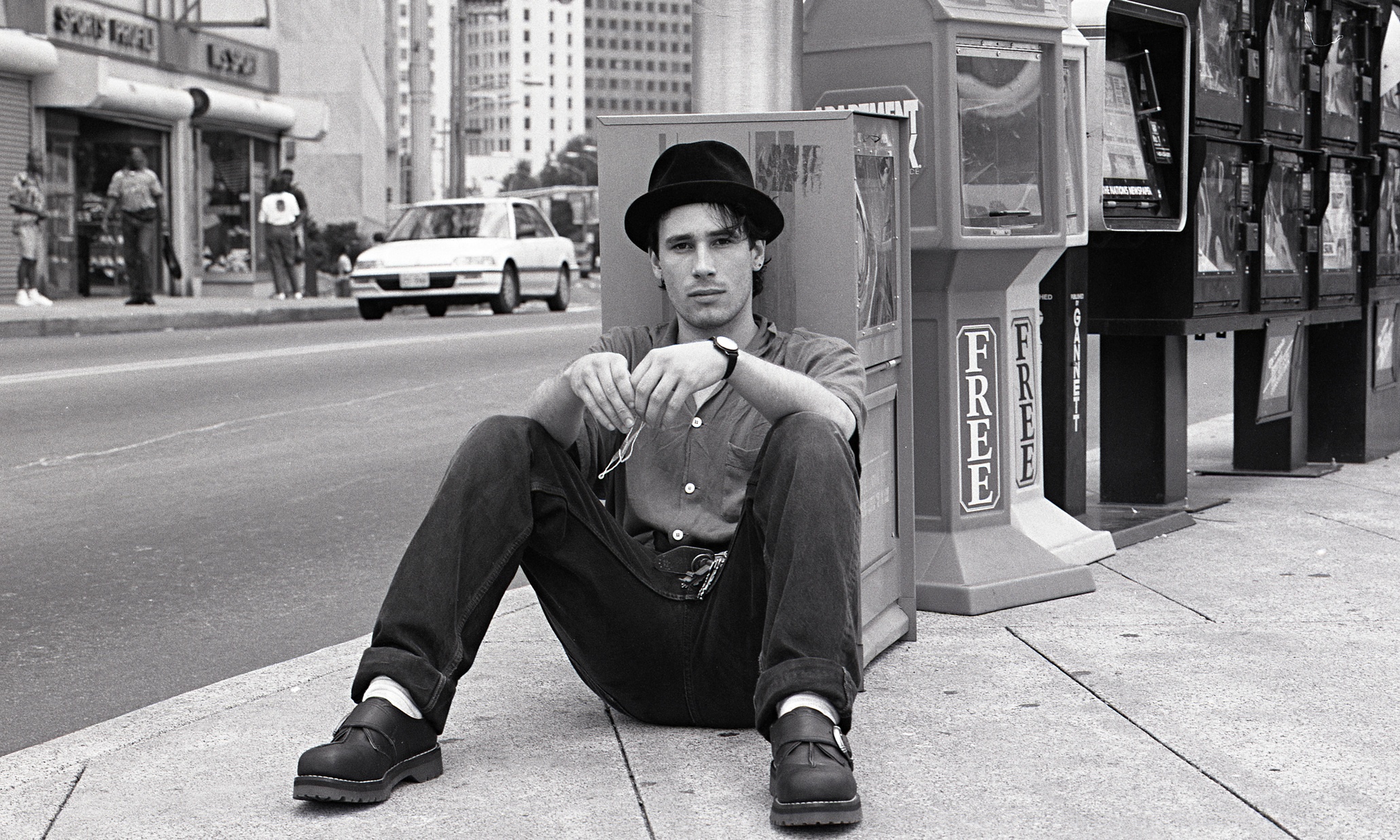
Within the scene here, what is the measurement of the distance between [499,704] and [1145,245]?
3.62 metres

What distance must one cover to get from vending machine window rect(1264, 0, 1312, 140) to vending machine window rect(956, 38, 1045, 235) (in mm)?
2280

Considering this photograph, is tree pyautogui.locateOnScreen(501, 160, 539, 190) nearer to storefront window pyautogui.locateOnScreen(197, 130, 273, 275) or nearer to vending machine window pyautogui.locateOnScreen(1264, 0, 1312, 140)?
storefront window pyautogui.locateOnScreen(197, 130, 273, 275)

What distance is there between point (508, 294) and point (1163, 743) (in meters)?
20.0

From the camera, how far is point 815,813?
112 inches

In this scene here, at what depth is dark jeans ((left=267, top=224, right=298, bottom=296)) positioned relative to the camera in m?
25.4

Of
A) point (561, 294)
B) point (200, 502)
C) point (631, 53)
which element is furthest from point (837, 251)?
point (631, 53)

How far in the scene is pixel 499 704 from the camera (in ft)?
12.5

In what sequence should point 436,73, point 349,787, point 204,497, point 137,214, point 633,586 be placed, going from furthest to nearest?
1. point 436,73
2. point 137,214
3. point 204,497
4. point 633,586
5. point 349,787

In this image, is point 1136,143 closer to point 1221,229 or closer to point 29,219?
point 1221,229

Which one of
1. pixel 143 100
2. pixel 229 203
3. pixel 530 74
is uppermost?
pixel 530 74

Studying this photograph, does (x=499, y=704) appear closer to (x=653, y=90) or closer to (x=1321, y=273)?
(x=1321, y=273)

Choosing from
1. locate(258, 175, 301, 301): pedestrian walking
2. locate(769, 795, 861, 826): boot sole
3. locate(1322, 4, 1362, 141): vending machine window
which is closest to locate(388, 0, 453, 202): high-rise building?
locate(258, 175, 301, 301): pedestrian walking

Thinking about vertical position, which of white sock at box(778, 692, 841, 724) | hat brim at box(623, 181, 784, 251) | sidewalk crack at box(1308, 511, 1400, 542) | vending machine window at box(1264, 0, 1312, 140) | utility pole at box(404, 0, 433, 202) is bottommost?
sidewalk crack at box(1308, 511, 1400, 542)

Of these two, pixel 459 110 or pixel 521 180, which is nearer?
pixel 459 110
